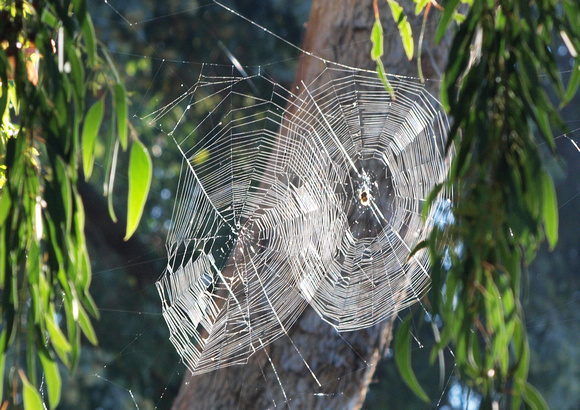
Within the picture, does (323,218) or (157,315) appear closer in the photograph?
(323,218)

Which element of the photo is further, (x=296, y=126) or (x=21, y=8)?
(x=296, y=126)

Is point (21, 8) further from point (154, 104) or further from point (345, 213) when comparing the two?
point (154, 104)

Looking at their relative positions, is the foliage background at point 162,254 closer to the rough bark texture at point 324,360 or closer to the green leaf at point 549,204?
the rough bark texture at point 324,360

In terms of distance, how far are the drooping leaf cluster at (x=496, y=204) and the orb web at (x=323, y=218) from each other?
0.92m

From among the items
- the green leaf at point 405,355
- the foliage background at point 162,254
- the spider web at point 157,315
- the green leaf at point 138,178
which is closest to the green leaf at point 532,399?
the green leaf at point 405,355

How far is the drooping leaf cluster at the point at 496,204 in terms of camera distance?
2.52 feet

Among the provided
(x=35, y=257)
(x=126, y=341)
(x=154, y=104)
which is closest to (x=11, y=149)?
(x=35, y=257)

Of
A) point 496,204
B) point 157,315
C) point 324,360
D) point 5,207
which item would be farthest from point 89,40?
point 157,315

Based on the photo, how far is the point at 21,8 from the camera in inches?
33.9

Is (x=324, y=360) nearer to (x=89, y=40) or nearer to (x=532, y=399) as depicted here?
(x=532, y=399)

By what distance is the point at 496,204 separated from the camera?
782 mm

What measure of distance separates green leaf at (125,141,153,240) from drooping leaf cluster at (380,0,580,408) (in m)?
0.31

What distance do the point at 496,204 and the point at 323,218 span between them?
1.26 meters

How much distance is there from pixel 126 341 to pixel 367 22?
2.57 m
